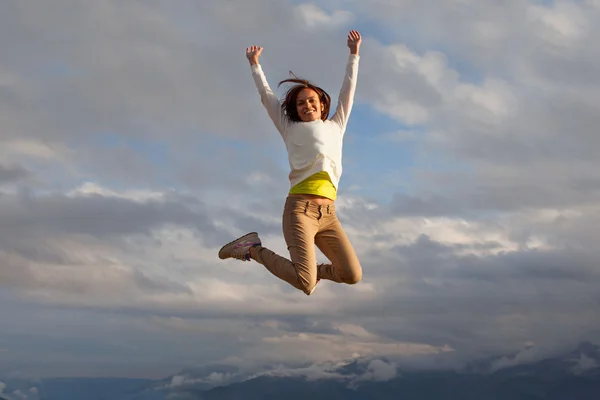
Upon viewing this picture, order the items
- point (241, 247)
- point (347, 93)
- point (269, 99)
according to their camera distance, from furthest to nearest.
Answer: point (241, 247) → point (347, 93) → point (269, 99)

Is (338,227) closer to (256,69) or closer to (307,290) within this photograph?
(307,290)

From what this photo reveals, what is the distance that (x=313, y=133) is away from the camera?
11.6 meters

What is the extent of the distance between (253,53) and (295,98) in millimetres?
894

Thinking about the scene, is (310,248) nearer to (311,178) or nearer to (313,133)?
(311,178)

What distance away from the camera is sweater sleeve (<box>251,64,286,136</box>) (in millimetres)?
11938

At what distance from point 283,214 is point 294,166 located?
0.68m

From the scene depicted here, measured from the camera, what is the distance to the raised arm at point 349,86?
1209cm

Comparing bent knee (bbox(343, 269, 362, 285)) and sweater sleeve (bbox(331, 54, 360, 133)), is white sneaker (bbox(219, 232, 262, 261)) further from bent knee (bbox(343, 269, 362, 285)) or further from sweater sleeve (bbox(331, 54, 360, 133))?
sweater sleeve (bbox(331, 54, 360, 133))

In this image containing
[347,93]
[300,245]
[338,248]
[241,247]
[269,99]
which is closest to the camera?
[300,245]

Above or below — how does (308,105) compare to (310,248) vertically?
above

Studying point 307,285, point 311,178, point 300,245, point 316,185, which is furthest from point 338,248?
point 311,178

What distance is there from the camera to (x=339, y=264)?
11938 millimetres

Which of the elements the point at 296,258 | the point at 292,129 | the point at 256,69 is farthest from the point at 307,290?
the point at 256,69

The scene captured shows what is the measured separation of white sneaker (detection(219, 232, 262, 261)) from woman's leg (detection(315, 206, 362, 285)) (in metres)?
1.06
